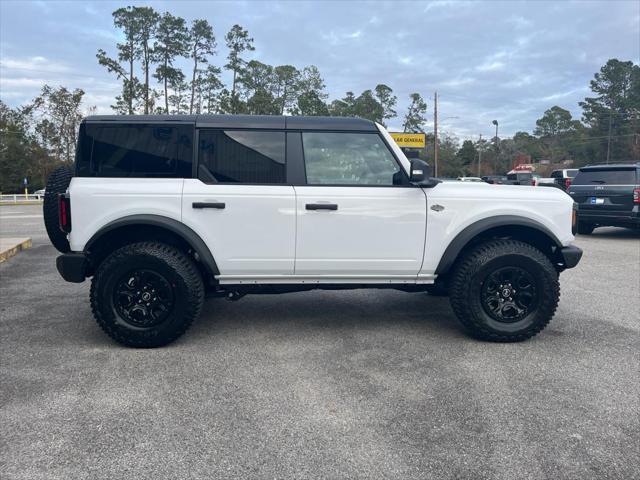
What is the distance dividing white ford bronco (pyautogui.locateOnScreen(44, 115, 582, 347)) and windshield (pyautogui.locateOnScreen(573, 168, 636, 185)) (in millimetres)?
7982

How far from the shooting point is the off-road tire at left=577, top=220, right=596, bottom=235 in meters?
11.8

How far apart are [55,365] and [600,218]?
11221 millimetres

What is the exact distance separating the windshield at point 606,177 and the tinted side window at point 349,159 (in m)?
9.00

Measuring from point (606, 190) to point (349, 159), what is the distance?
913 cm

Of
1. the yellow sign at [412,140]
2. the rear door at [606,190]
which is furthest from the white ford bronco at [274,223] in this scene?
the yellow sign at [412,140]

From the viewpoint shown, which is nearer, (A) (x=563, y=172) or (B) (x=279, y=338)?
(B) (x=279, y=338)

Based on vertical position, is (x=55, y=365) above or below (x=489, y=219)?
below

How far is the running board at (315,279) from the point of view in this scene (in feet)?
14.1

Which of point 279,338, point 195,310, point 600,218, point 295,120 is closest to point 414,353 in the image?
point 279,338

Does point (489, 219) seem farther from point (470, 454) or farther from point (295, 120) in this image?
point (470, 454)

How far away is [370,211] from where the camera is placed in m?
4.24

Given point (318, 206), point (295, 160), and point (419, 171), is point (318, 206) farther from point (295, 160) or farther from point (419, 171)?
point (419, 171)

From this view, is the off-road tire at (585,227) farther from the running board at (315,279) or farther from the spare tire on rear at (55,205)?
the spare tire on rear at (55,205)

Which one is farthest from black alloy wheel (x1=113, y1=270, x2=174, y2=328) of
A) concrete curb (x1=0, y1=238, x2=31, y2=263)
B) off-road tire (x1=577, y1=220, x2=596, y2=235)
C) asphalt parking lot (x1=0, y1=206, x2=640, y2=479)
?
off-road tire (x1=577, y1=220, x2=596, y2=235)
